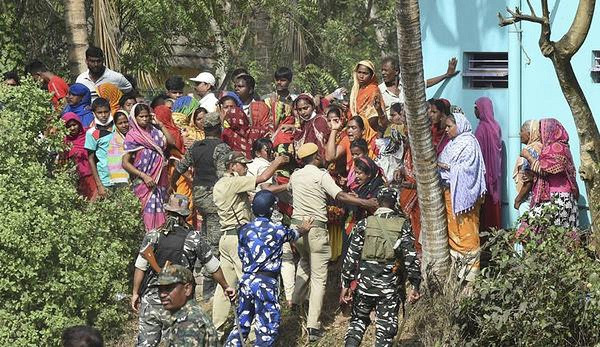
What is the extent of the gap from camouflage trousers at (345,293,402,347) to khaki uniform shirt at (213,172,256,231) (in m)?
1.55

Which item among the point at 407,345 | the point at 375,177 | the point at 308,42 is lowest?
the point at 407,345

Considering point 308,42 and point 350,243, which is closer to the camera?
point 350,243

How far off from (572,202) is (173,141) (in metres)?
4.31

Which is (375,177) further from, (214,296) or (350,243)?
(214,296)

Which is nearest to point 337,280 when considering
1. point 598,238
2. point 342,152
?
point 342,152

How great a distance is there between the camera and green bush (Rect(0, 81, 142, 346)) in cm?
1159

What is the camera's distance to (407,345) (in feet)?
36.3

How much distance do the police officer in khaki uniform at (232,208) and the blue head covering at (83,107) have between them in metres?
2.64

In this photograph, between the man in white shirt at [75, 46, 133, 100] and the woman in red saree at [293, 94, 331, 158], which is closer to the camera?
the woman in red saree at [293, 94, 331, 158]

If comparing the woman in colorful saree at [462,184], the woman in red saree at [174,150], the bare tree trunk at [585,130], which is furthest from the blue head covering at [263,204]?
the bare tree trunk at [585,130]

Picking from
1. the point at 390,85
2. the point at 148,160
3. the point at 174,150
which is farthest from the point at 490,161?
the point at 148,160

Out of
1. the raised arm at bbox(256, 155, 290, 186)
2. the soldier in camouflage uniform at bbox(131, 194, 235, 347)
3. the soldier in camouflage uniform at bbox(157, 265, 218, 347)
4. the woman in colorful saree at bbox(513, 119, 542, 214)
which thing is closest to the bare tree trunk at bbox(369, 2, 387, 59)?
the woman in colorful saree at bbox(513, 119, 542, 214)

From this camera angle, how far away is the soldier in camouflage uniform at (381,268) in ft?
33.9

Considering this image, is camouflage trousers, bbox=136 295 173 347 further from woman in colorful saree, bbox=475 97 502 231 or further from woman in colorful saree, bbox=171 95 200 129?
woman in colorful saree, bbox=171 95 200 129
